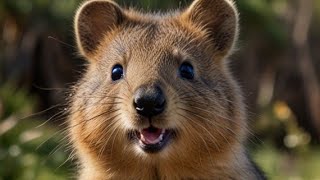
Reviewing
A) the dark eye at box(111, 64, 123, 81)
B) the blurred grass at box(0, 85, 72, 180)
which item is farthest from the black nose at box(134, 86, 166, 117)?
the blurred grass at box(0, 85, 72, 180)

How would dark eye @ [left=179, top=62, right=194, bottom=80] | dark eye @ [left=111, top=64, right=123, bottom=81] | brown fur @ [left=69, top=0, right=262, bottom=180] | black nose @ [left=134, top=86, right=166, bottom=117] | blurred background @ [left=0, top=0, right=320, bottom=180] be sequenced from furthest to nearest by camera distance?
blurred background @ [left=0, top=0, right=320, bottom=180] → dark eye @ [left=111, top=64, right=123, bottom=81] → dark eye @ [left=179, top=62, right=194, bottom=80] → brown fur @ [left=69, top=0, right=262, bottom=180] → black nose @ [left=134, top=86, right=166, bottom=117]

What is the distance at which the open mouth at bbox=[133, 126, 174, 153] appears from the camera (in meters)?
7.59

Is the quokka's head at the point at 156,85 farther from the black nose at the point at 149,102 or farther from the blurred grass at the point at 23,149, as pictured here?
the blurred grass at the point at 23,149

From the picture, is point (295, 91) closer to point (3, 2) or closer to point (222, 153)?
point (3, 2)

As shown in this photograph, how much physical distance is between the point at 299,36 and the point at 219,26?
7254 mm

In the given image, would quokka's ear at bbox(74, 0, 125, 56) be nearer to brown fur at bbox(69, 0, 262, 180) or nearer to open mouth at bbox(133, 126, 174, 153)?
brown fur at bbox(69, 0, 262, 180)

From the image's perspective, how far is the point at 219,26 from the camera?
345 inches

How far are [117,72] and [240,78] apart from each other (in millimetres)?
7171

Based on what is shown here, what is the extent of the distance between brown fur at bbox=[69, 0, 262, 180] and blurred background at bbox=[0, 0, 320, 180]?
1.72m

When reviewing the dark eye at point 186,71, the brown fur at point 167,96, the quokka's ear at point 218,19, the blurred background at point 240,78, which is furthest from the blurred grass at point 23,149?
the dark eye at point 186,71

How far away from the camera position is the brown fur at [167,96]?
25.3 ft

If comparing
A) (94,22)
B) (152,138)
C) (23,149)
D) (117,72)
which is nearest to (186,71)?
(117,72)

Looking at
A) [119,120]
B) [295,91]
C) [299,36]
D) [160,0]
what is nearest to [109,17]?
[119,120]

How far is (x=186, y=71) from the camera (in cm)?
802
